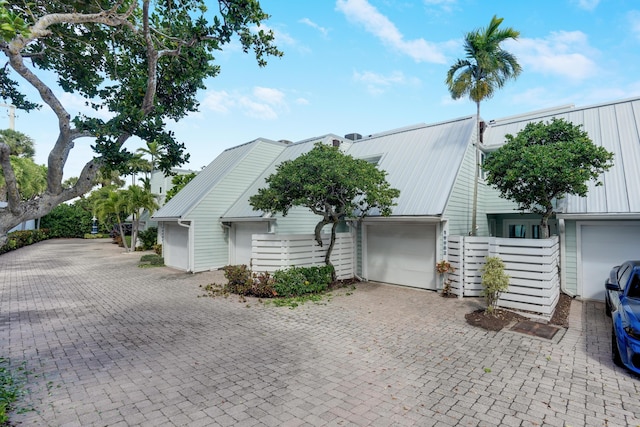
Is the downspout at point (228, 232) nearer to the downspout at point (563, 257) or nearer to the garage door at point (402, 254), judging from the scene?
the garage door at point (402, 254)

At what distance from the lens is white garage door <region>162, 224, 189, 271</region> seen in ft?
51.4

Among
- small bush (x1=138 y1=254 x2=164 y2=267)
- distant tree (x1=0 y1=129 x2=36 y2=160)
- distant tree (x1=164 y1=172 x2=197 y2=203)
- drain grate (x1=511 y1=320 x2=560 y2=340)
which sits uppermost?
distant tree (x1=0 y1=129 x2=36 y2=160)

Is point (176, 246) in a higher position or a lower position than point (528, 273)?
higher

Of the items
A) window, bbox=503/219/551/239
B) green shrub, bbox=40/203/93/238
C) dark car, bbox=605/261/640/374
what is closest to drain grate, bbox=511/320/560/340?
dark car, bbox=605/261/640/374

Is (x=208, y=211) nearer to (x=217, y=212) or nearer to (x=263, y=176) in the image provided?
(x=217, y=212)

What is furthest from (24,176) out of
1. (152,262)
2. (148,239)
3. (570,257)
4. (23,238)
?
(570,257)

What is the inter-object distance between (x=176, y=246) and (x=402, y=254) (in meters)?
11.7

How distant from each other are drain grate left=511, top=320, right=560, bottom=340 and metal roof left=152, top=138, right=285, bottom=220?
13.0 metres

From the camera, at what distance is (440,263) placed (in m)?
9.89

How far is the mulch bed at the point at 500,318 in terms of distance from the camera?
23.6 feet

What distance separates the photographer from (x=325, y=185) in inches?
372

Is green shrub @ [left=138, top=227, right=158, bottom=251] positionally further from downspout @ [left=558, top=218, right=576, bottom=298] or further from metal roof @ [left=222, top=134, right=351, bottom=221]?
downspout @ [left=558, top=218, right=576, bottom=298]

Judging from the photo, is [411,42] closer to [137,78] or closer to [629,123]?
[629,123]

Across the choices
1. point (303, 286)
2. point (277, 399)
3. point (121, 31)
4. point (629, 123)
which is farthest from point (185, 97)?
point (629, 123)
